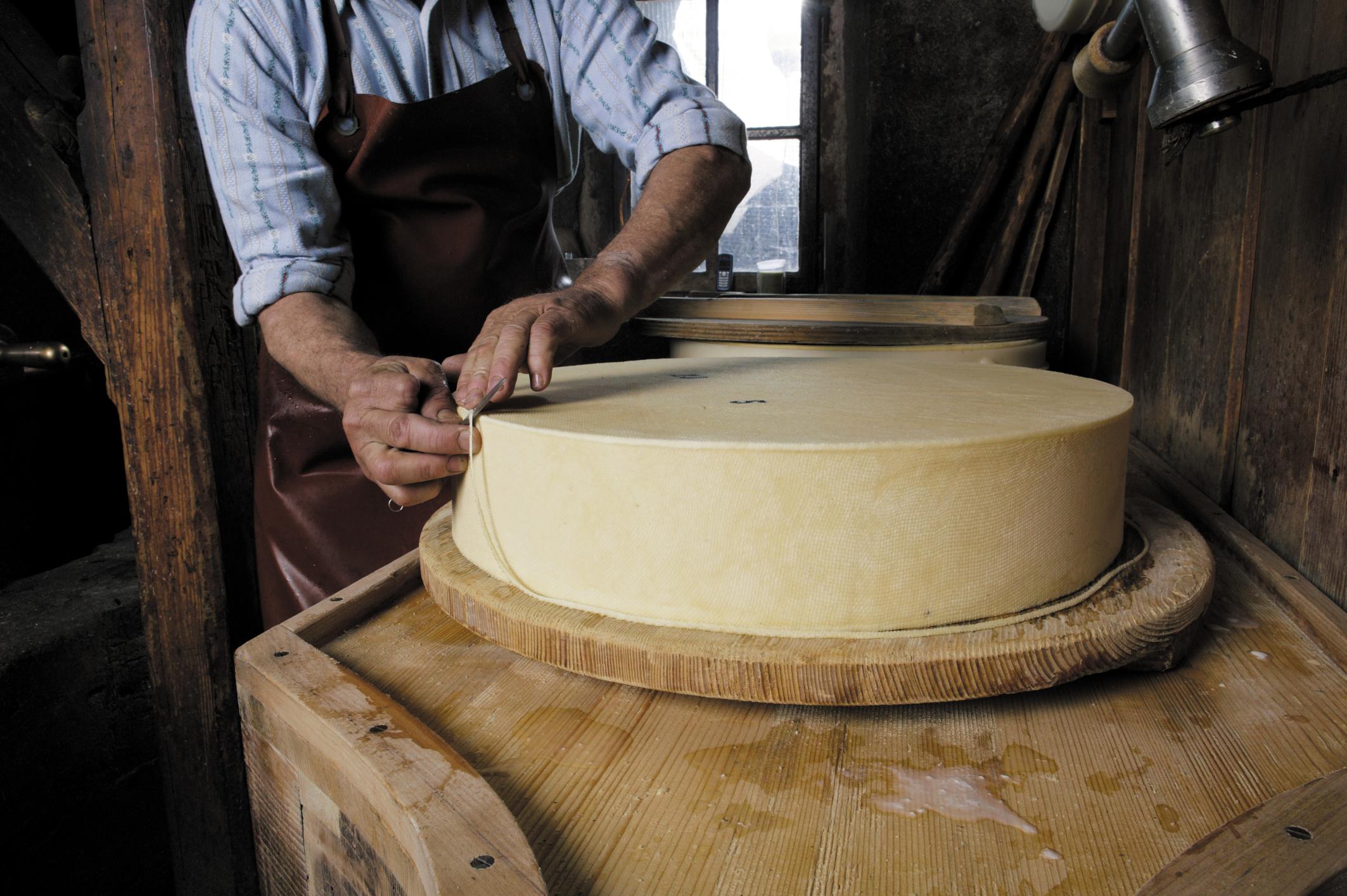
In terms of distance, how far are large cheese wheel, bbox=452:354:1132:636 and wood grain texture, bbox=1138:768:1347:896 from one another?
0.84 ft

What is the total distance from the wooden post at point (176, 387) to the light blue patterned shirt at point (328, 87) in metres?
0.39

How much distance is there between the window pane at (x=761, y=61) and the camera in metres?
4.83

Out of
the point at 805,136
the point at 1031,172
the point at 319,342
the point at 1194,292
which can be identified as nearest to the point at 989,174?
the point at 1031,172

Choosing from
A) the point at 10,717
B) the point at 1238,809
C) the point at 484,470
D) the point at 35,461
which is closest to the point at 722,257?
the point at 35,461

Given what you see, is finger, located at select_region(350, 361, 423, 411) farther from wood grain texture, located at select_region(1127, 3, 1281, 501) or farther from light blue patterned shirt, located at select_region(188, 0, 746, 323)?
wood grain texture, located at select_region(1127, 3, 1281, 501)

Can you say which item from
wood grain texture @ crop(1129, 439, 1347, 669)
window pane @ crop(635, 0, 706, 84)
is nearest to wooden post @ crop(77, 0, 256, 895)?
wood grain texture @ crop(1129, 439, 1347, 669)

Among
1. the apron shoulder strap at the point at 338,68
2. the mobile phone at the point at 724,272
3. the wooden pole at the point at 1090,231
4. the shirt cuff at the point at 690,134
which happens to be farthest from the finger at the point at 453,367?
the mobile phone at the point at 724,272

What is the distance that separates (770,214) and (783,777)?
15.3 feet

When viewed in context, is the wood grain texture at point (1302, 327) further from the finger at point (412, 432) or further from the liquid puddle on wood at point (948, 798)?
the finger at point (412, 432)

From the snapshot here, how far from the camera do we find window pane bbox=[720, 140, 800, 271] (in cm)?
496

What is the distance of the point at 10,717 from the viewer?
2158 mm

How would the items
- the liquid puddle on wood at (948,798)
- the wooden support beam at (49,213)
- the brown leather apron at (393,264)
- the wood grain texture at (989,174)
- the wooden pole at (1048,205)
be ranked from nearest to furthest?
1. the liquid puddle on wood at (948,798)
2. the brown leather apron at (393,264)
3. the wooden support beam at (49,213)
4. the wooden pole at (1048,205)
5. the wood grain texture at (989,174)

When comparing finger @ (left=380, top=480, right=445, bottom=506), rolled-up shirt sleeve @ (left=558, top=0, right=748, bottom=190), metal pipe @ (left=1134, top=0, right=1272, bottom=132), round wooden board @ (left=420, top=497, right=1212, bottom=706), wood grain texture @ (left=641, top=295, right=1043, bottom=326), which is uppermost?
rolled-up shirt sleeve @ (left=558, top=0, right=748, bottom=190)

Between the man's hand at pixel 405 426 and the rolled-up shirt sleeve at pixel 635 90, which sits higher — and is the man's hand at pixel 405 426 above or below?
below
